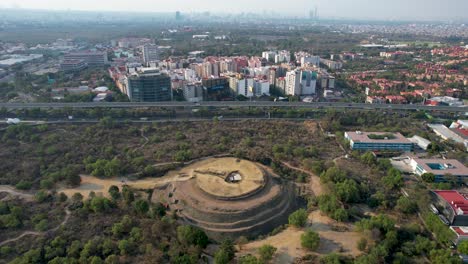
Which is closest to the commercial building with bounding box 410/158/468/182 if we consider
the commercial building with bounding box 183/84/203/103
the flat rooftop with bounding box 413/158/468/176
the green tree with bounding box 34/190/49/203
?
the flat rooftop with bounding box 413/158/468/176

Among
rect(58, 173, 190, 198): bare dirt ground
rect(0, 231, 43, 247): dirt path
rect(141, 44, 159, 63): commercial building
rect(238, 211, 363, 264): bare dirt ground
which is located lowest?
rect(238, 211, 363, 264): bare dirt ground

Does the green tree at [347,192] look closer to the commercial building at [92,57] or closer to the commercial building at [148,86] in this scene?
the commercial building at [148,86]

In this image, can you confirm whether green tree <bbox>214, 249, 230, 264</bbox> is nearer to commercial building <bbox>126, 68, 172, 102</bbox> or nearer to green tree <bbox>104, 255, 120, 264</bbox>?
green tree <bbox>104, 255, 120, 264</bbox>

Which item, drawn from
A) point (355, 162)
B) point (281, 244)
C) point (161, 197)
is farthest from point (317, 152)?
point (161, 197)

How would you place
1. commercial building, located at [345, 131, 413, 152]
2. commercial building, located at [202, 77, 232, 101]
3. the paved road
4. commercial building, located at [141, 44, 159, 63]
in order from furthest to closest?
commercial building, located at [141, 44, 159, 63]
commercial building, located at [202, 77, 232, 101]
the paved road
commercial building, located at [345, 131, 413, 152]

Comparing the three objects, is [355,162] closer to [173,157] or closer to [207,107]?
[173,157]

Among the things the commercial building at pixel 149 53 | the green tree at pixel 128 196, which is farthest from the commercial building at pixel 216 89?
the commercial building at pixel 149 53
